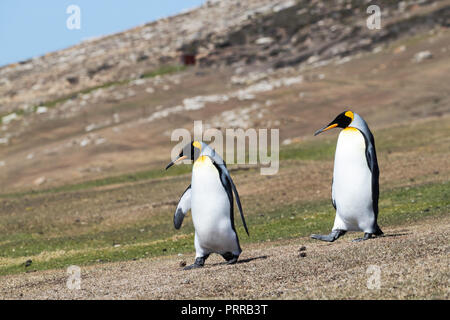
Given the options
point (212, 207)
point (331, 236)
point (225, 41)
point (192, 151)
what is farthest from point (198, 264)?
point (225, 41)

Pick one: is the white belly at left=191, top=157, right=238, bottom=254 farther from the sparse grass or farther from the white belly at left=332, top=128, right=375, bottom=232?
the sparse grass

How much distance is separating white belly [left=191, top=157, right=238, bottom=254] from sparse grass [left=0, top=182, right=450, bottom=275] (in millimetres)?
4308

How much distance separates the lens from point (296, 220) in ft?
68.2

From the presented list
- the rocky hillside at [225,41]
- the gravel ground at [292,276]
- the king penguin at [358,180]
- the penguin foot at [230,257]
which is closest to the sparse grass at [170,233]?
the gravel ground at [292,276]

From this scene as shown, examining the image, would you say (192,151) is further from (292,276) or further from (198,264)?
(292,276)

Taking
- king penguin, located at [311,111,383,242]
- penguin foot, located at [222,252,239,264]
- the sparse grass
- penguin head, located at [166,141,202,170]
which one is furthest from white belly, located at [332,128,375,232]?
the sparse grass

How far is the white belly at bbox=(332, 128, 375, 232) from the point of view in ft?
47.0

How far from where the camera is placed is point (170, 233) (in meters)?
21.5

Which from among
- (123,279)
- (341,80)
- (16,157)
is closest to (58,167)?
(16,157)

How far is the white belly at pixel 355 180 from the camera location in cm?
1431

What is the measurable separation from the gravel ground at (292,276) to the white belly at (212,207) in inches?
18.9

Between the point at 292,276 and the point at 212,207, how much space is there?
261 centimetres
